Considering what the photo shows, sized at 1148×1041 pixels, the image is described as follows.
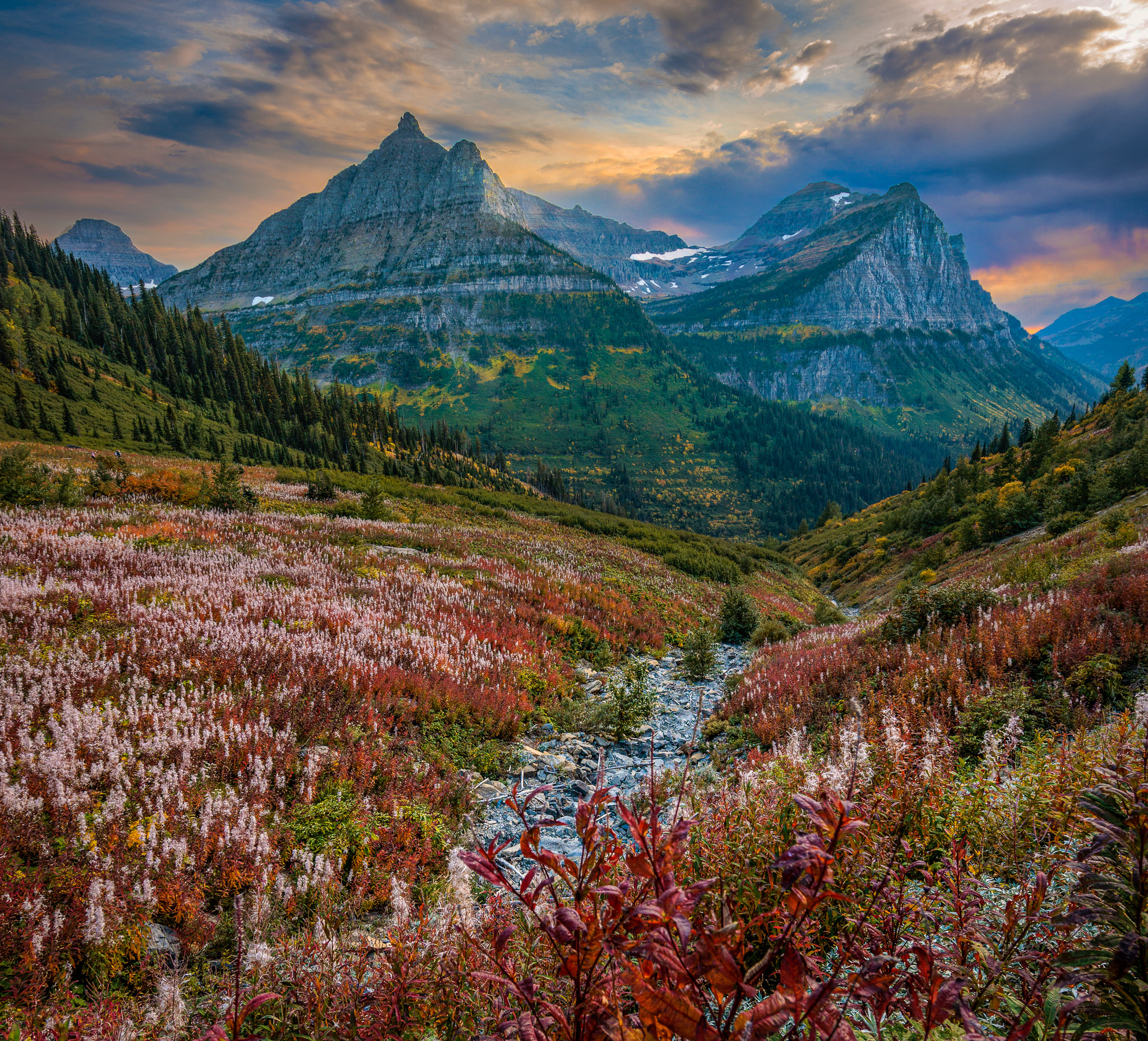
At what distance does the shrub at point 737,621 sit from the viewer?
20.4 metres

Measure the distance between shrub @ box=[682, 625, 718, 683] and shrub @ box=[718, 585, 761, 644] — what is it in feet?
16.9

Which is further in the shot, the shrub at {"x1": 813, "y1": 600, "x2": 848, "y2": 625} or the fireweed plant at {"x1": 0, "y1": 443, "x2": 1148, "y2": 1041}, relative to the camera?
the shrub at {"x1": 813, "y1": 600, "x2": 848, "y2": 625}

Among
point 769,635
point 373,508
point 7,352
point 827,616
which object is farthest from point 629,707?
point 7,352

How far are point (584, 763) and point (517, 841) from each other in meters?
2.20

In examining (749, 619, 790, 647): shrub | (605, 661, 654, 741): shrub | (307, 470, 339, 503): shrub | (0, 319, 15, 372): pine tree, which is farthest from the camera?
(0, 319, 15, 372): pine tree

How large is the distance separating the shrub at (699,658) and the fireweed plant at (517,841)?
281 cm

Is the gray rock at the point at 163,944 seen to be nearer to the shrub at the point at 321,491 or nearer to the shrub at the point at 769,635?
the shrub at the point at 769,635

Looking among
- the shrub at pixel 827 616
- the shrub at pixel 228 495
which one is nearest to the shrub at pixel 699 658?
the shrub at pixel 827 616

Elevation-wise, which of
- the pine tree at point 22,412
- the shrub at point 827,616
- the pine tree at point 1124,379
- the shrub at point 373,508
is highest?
the pine tree at point 1124,379

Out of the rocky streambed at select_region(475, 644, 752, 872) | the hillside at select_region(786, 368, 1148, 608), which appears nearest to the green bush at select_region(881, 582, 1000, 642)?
the rocky streambed at select_region(475, 644, 752, 872)

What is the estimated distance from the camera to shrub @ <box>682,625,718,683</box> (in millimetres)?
14531

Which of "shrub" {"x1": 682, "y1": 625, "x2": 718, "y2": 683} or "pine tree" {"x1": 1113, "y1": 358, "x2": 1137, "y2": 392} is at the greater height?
"pine tree" {"x1": 1113, "y1": 358, "x2": 1137, "y2": 392}

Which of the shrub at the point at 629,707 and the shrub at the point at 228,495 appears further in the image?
the shrub at the point at 228,495

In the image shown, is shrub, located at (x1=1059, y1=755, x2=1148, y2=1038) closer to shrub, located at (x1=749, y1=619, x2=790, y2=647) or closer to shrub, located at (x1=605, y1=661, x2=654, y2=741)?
shrub, located at (x1=605, y1=661, x2=654, y2=741)
